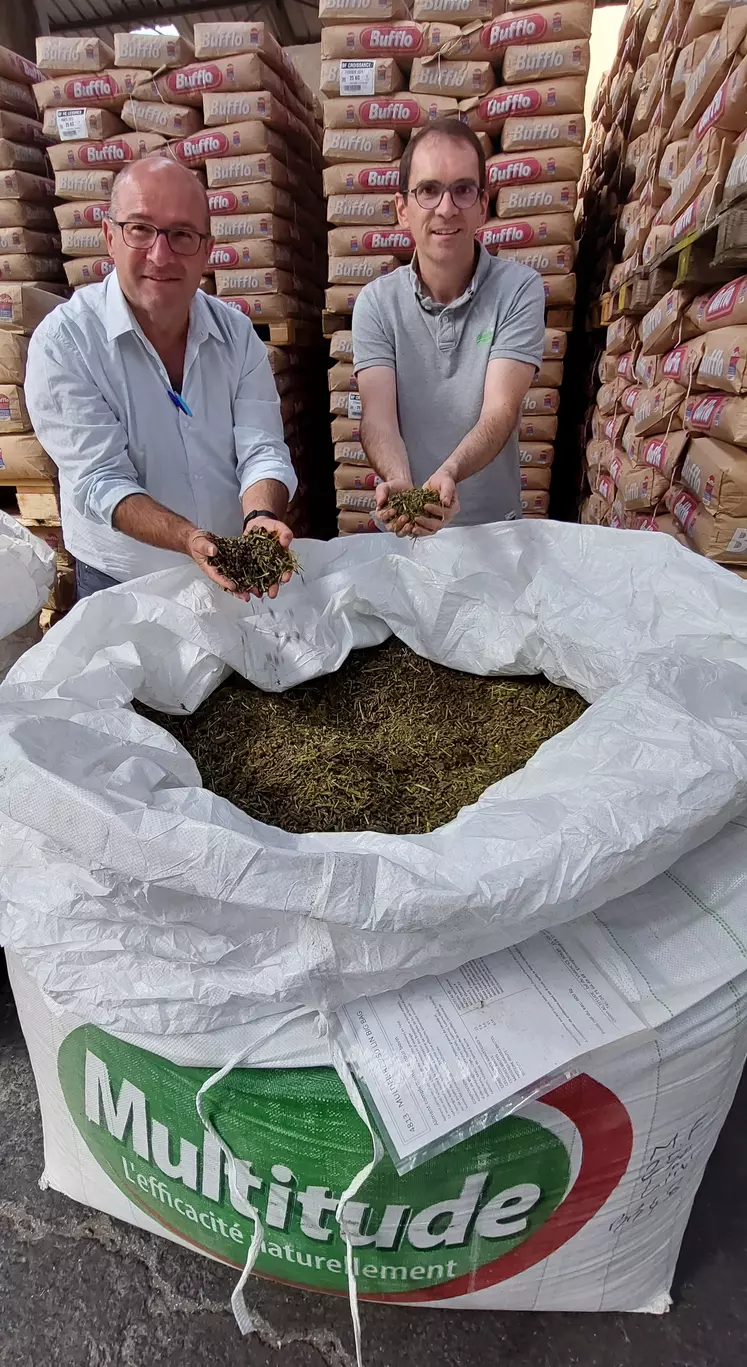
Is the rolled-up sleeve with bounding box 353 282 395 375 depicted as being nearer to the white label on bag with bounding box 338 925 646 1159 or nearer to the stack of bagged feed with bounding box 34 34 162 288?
the white label on bag with bounding box 338 925 646 1159

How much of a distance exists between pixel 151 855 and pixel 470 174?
1.50 metres

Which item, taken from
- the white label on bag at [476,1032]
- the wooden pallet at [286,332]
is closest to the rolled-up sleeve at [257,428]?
the white label on bag at [476,1032]

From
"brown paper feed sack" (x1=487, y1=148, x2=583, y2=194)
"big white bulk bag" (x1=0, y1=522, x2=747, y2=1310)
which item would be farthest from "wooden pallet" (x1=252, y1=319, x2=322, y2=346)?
"big white bulk bag" (x1=0, y1=522, x2=747, y2=1310)

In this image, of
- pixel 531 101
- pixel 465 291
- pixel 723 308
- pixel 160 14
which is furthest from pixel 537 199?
pixel 160 14

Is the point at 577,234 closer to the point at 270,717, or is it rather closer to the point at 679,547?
the point at 679,547

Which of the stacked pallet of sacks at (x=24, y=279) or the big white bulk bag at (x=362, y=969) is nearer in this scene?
the big white bulk bag at (x=362, y=969)

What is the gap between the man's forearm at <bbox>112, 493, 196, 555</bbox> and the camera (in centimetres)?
124

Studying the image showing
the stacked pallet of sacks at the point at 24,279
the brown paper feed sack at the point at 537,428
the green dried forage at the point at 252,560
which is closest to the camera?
the green dried forage at the point at 252,560

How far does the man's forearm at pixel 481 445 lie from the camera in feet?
4.81

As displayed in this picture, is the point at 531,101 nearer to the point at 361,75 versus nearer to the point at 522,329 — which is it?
the point at 361,75

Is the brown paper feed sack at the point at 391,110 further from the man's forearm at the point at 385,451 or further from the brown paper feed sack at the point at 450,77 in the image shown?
the man's forearm at the point at 385,451

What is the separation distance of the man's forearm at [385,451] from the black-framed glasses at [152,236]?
509mm

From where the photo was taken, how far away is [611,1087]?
2.40 feet

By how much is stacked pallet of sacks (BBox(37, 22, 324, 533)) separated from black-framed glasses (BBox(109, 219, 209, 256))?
157cm
